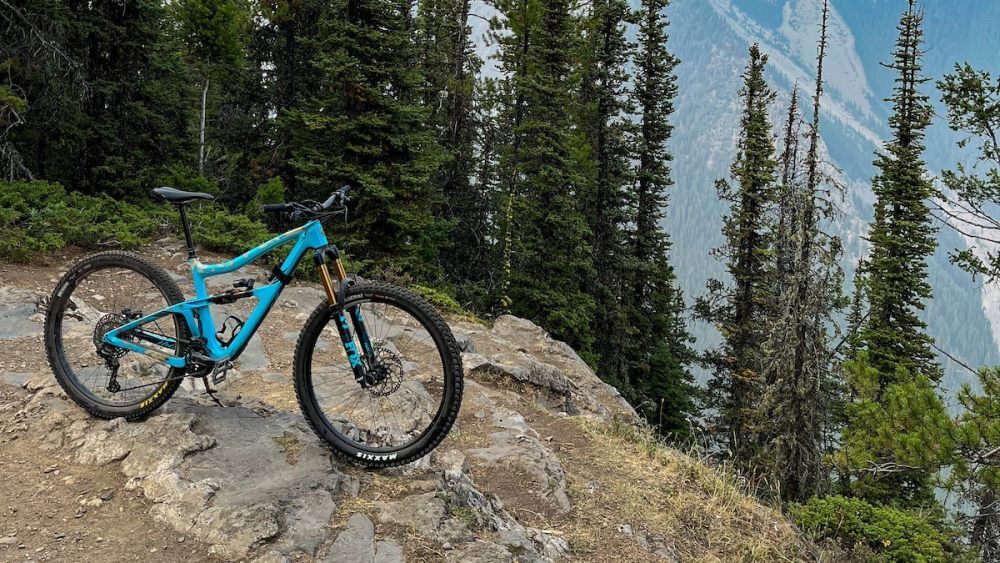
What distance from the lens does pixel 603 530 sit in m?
4.42

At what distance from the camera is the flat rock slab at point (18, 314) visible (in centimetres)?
615

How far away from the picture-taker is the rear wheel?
13.7 feet

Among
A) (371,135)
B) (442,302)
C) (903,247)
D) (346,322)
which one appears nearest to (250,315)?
(346,322)

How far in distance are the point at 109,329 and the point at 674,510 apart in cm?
459

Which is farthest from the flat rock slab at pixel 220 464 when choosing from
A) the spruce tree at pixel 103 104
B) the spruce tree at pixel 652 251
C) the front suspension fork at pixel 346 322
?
the spruce tree at pixel 652 251

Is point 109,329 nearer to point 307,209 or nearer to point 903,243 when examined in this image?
point 307,209

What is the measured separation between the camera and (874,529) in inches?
343

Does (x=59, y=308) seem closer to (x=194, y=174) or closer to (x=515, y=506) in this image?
(x=515, y=506)

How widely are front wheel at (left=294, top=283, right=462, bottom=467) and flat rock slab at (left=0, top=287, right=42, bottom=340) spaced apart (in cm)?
410

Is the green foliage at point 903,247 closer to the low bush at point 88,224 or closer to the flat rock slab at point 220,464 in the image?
the low bush at point 88,224

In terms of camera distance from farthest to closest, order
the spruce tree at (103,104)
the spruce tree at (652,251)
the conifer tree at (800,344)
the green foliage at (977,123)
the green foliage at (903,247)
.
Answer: the spruce tree at (652,251)
the green foliage at (903,247)
the conifer tree at (800,344)
the spruce tree at (103,104)
the green foliage at (977,123)

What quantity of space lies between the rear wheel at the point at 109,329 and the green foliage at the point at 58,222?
541 cm

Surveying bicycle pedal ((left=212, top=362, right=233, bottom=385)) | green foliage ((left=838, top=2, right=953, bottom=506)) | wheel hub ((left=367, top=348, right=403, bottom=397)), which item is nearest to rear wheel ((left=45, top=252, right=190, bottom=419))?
bicycle pedal ((left=212, top=362, right=233, bottom=385))

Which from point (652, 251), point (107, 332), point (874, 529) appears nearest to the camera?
point (107, 332)
